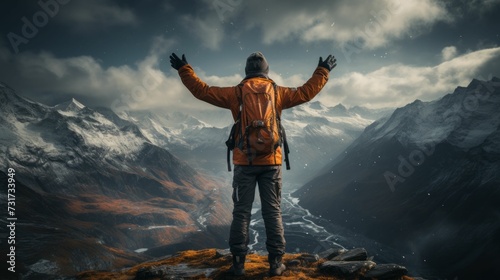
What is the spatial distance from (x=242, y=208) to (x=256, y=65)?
4.02 meters

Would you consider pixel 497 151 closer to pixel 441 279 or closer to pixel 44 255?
pixel 441 279

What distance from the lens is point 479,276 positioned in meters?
131

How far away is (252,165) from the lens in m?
7.41

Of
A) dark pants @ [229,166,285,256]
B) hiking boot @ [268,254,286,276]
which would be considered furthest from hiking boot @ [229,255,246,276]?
hiking boot @ [268,254,286,276]

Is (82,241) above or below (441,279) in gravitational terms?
above

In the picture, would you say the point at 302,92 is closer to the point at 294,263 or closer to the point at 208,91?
the point at 208,91

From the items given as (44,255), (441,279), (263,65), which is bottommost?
(441,279)

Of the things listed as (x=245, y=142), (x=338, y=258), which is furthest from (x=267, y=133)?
(x=338, y=258)

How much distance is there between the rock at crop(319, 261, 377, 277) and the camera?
26.2 ft

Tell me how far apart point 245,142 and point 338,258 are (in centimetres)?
560

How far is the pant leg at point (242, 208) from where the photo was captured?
289 inches

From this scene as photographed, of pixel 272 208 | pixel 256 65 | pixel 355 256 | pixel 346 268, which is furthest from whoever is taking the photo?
pixel 355 256

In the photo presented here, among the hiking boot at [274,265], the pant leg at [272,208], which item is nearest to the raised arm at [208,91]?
the pant leg at [272,208]

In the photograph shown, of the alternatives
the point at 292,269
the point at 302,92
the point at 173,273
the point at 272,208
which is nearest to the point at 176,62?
the point at 302,92
